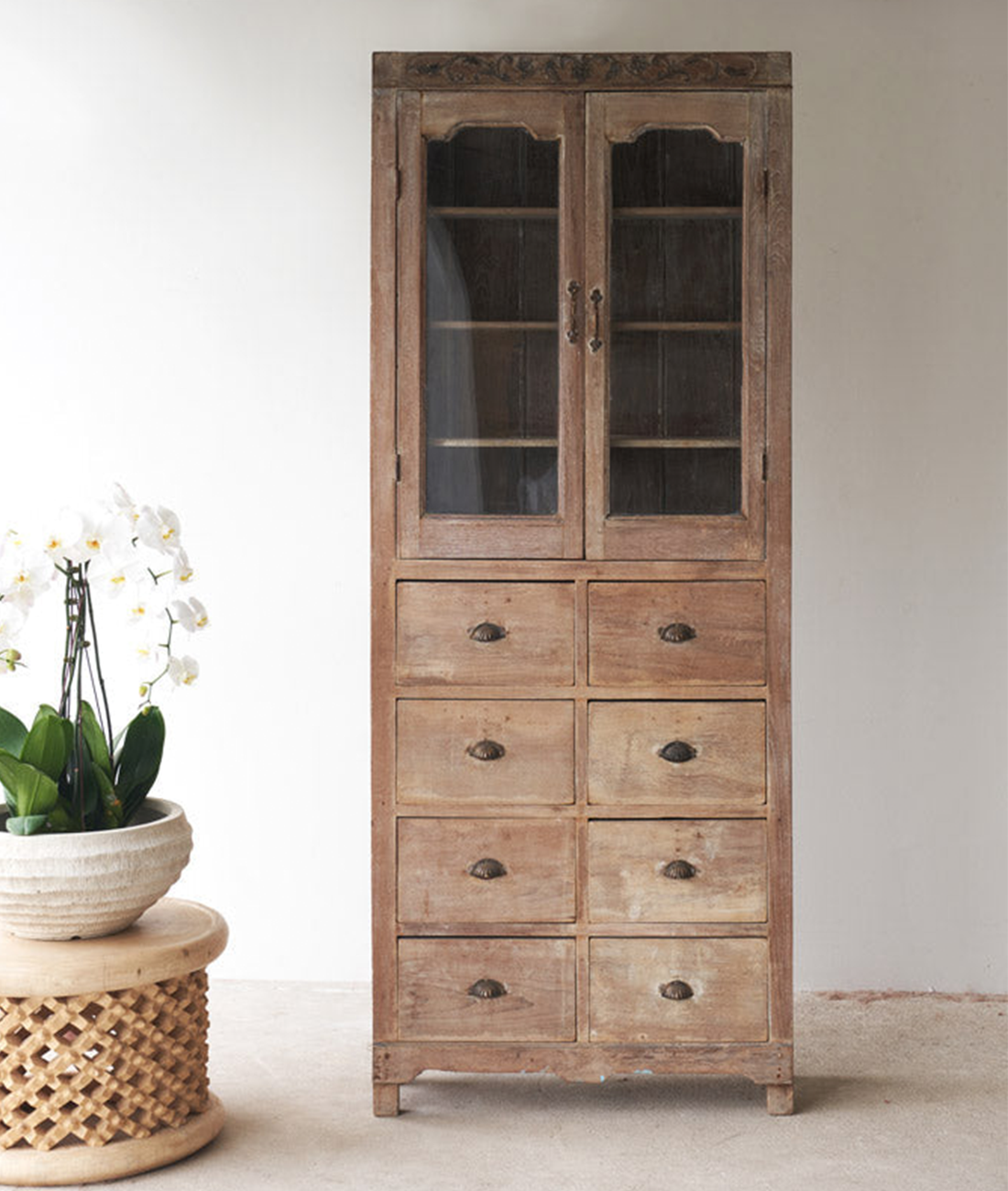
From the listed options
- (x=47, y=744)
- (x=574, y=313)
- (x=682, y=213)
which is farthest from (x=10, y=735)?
(x=682, y=213)

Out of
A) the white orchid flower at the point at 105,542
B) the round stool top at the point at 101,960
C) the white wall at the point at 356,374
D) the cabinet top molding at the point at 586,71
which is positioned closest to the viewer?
the round stool top at the point at 101,960

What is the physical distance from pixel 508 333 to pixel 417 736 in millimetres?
753

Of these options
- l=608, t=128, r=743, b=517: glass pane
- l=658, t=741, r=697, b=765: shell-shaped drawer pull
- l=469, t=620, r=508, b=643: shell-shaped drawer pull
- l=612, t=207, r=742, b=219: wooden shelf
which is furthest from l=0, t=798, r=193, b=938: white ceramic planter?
l=612, t=207, r=742, b=219: wooden shelf

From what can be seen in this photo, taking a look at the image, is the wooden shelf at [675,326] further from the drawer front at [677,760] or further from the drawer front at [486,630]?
the drawer front at [677,760]

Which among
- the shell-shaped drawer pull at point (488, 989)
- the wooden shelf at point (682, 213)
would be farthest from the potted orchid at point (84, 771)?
the wooden shelf at point (682, 213)

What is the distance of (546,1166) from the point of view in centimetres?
229

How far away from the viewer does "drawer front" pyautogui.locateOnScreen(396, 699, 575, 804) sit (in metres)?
2.47

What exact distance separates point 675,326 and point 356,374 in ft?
3.06

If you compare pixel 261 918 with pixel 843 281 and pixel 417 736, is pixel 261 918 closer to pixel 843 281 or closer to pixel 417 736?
pixel 417 736

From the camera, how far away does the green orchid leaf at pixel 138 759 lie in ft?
7.78

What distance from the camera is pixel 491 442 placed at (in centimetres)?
247

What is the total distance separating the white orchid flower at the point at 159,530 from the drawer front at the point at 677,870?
91cm

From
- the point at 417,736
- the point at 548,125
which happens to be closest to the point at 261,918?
the point at 417,736

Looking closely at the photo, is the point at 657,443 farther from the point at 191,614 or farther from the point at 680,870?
the point at 191,614
